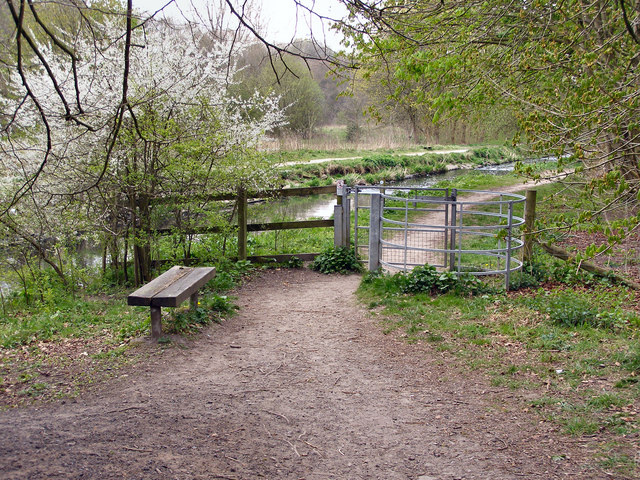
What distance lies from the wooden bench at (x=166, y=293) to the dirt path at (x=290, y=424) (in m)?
0.45

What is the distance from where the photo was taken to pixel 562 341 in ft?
18.2

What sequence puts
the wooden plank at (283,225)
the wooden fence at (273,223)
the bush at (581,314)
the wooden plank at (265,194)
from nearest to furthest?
the bush at (581,314) < the wooden plank at (265,194) < the wooden fence at (273,223) < the wooden plank at (283,225)

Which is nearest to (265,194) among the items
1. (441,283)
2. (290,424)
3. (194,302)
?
(441,283)

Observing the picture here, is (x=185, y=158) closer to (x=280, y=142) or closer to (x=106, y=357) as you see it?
(x=106, y=357)

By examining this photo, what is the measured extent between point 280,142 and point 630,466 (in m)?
27.6

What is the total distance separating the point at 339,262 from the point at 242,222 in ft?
6.07

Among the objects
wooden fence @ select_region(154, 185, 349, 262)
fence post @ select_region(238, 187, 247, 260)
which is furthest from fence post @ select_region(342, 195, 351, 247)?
fence post @ select_region(238, 187, 247, 260)

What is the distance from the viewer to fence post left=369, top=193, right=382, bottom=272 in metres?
8.45

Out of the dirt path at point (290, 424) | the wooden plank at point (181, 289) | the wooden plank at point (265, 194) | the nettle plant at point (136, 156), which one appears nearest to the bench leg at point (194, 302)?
the wooden plank at point (181, 289)

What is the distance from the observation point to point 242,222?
9797mm

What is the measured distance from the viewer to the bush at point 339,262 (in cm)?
980

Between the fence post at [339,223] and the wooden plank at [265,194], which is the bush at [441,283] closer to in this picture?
the fence post at [339,223]

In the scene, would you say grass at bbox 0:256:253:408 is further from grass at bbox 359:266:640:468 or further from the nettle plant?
grass at bbox 359:266:640:468

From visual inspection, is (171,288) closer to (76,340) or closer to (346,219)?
(76,340)
